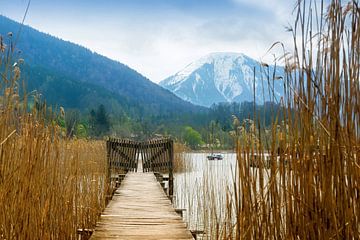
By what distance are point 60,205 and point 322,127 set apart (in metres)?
1.68

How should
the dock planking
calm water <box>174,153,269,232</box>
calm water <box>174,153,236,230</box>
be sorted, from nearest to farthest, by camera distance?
the dock planking < calm water <box>174,153,269,232</box> < calm water <box>174,153,236,230</box>

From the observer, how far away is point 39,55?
12200 cm

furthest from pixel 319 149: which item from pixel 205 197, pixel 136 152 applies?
pixel 136 152

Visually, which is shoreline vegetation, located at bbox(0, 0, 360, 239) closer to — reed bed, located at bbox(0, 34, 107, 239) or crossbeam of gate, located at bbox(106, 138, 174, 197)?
reed bed, located at bbox(0, 34, 107, 239)

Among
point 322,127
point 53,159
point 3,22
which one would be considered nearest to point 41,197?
point 53,159

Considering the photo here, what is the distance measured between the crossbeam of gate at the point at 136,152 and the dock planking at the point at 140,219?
3.00 m

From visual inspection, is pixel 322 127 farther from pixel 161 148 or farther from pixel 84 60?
pixel 84 60

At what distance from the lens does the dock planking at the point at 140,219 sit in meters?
2.85

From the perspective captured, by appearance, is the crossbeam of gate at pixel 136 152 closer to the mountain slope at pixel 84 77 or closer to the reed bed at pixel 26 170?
the reed bed at pixel 26 170

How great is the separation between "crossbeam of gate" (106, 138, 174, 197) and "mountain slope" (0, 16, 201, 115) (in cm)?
6571

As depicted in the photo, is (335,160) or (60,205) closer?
(335,160)

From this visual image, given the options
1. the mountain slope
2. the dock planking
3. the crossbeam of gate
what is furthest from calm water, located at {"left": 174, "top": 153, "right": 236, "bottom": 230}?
the mountain slope

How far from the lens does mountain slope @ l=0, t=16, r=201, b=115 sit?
81938 millimetres

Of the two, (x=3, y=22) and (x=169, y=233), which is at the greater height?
(x=3, y=22)
